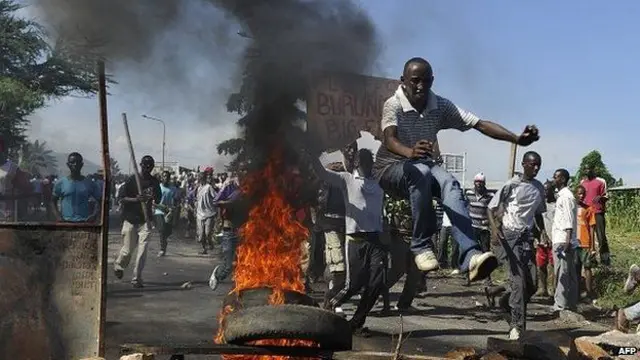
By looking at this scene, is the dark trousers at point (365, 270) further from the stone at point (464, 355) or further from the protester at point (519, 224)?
the stone at point (464, 355)

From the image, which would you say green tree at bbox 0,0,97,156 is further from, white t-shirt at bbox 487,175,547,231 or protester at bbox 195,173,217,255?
white t-shirt at bbox 487,175,547,231

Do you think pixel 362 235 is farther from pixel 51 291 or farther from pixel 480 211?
pixel 480 211

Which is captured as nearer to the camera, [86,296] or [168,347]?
[168,347]

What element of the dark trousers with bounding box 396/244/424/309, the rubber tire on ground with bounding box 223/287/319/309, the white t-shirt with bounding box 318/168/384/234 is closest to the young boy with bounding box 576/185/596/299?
the dark trousers with bounding box 396/244/424/309

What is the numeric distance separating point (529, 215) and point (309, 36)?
3560mm

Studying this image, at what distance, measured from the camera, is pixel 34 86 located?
11.2 m

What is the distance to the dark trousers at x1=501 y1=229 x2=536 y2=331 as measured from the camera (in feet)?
28.9

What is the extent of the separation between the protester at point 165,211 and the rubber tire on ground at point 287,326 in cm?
1055

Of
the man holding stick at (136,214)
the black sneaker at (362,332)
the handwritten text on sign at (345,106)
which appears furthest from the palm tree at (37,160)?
the black sneaker at (362,332)

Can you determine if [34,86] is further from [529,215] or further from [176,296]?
[529,215]

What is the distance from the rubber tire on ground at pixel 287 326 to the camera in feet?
15.9

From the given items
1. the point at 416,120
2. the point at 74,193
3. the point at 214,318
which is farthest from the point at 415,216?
the point at 74,193

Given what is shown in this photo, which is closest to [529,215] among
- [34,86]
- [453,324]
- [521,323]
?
[521,323]

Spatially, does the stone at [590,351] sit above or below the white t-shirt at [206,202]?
below
